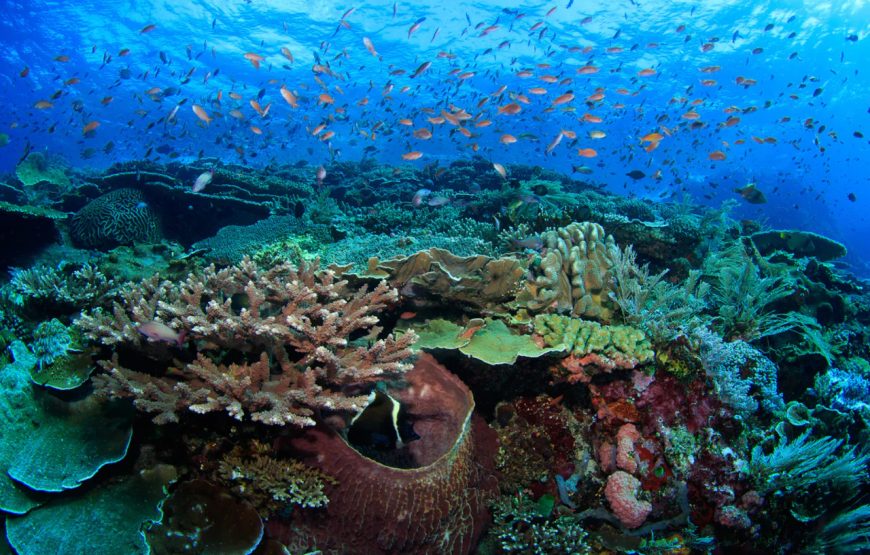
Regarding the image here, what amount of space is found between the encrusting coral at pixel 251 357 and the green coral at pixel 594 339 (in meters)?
1.50

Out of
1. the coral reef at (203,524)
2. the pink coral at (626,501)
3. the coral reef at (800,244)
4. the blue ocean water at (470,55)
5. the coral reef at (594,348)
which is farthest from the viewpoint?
the blue ocean water at (470,55)

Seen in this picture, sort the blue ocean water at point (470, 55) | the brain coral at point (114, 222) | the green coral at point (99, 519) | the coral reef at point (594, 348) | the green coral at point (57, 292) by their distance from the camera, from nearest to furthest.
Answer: the green coral at point (99, 519)
the coral reef at point (594, 348)
the green coral at point (57, 292)
the brain coral at point (114, 222)
the blue ocean water at point (470, 55)

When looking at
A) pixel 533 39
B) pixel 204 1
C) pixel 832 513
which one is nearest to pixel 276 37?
pixel 204 1

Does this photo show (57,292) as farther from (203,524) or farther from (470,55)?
(470,55)

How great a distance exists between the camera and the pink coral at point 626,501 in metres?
3.40

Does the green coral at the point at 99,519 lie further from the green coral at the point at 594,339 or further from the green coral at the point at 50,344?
the green coral at the point at 594,339

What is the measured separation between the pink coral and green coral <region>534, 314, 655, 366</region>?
Result: 107cm

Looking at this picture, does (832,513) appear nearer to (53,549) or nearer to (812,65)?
(53,549)

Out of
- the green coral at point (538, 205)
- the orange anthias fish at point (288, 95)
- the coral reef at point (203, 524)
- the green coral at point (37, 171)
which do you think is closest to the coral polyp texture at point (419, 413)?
the coral reef at point (203, 524)

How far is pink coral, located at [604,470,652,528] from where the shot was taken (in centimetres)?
340

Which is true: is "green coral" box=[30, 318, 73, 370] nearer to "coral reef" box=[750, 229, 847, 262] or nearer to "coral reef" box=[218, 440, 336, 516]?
"coral reef" box=[218, 440, 336, 516]

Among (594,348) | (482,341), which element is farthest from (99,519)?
(594,348)

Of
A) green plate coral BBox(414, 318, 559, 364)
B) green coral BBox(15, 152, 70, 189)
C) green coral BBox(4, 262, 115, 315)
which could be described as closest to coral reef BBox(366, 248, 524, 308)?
green plate coral BBox(414, 318, 559, 364)

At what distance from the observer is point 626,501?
11.2 feet
